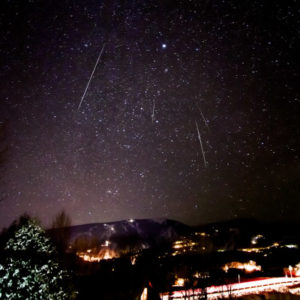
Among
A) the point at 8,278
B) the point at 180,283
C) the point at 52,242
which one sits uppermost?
the point at 52,242

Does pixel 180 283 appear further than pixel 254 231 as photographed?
No

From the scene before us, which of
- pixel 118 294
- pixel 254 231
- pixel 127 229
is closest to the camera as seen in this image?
pixel 118 294

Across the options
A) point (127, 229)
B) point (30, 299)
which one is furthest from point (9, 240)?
point (127, 229)

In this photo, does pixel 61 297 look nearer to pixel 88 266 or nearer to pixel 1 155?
pixel 1 155

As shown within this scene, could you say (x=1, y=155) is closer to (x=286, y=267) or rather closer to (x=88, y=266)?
(x=88, y=266)

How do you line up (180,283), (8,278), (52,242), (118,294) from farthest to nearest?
(180,283), (118,294), (52,242), (8,278)

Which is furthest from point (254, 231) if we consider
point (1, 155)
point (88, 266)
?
point (1, 155)

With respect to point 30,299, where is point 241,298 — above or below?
below
